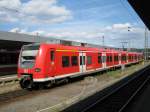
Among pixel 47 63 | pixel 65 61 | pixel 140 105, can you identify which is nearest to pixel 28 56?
pixel 47 63

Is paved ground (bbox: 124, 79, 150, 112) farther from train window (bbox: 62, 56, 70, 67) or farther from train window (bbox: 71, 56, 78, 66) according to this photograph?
train window (bbox: 71, 56, 78, 66)

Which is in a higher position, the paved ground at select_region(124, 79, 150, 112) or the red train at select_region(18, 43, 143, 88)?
the red train at select_region(18, 43, 143, 88)

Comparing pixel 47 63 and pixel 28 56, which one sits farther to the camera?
pixel 28 56

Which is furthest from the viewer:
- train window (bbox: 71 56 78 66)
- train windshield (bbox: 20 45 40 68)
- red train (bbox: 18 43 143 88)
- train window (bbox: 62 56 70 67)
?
train window (bbox: 71 56 78 66)

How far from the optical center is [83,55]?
2469 cm

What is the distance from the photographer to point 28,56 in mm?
18641

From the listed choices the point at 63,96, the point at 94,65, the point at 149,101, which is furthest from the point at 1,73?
the point at 149,101

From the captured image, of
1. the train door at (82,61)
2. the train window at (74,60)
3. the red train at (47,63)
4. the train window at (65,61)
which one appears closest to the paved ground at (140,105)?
the red train at (47,63)

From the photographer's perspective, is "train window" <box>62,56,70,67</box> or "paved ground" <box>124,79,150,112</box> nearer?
"paved ground" <box>124,79,150,112</box>

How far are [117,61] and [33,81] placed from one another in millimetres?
24174

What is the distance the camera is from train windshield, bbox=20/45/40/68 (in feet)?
60.0

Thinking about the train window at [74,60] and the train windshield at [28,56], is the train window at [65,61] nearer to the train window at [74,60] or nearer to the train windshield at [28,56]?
the train window at [74,60]

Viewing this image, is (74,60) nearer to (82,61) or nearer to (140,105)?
(82,61)

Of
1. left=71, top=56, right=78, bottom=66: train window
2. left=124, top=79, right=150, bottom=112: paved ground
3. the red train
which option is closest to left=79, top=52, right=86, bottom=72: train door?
the red train
